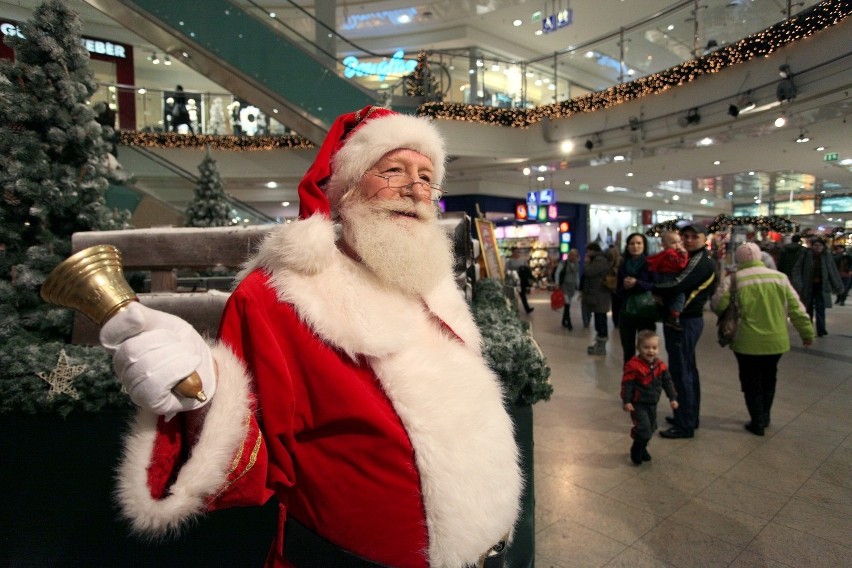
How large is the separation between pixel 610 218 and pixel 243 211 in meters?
17.2

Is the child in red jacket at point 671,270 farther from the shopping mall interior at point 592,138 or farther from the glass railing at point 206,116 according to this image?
the glass railing at point 206,116

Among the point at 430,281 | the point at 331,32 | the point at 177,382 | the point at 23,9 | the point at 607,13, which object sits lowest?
the point at 177,382

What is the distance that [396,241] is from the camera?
125cm

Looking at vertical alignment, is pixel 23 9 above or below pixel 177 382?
above

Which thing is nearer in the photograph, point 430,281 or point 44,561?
point 430,281

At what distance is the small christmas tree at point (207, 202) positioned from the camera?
7262 millimetres

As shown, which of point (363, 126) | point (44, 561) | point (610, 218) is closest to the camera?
point (363, 126)

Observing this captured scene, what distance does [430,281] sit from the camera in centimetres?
133

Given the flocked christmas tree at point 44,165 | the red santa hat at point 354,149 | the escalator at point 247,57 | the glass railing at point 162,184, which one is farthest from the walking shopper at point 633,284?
the glass railing at point 162,184

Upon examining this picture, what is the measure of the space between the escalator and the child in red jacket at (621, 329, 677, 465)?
5.52 meters

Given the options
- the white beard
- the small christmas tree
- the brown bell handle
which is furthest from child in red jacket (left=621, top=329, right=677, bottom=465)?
the small christmas tree

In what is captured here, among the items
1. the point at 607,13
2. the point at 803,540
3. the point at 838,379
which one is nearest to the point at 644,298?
the point at 803,540

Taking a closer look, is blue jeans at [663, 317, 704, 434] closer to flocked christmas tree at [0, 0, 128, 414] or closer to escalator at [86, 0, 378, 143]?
flocked christmas tree at [0, 0, 128, 414]

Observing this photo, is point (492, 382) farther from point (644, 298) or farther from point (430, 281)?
point (644, 298)
